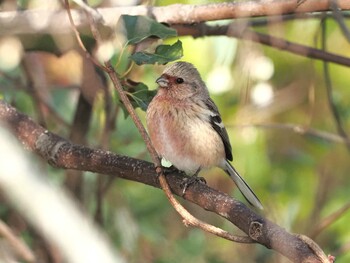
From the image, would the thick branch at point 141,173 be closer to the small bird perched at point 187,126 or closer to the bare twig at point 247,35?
the small bird perched at point 187,126

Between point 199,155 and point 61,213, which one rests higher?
point 61,213

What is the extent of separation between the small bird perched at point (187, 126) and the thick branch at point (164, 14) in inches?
26.0

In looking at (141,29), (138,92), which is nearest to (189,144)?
(138,92)

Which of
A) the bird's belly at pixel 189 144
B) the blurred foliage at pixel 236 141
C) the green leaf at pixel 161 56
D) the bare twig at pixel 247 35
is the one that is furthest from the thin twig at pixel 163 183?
the blurred foliage at pixel 236 141

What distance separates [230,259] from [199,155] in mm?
1215

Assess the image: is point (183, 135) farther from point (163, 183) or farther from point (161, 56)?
point (163, 183)

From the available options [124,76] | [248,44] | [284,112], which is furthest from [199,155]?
[284,112]

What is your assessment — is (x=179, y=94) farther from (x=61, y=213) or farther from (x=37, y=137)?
(x=61, y=213)

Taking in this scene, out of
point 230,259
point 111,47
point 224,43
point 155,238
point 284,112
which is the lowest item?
point 230,259

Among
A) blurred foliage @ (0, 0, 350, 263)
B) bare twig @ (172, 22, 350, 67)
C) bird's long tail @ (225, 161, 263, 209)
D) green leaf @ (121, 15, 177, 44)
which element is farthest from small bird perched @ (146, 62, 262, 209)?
green leaf @ (121, 15, 177, 44)

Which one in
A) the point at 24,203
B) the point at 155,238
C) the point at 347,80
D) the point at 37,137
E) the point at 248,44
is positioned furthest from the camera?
the point at 347,80

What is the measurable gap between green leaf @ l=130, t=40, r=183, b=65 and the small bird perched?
975mm

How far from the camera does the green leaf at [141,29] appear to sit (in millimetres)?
2834

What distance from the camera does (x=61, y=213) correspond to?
870 mm
